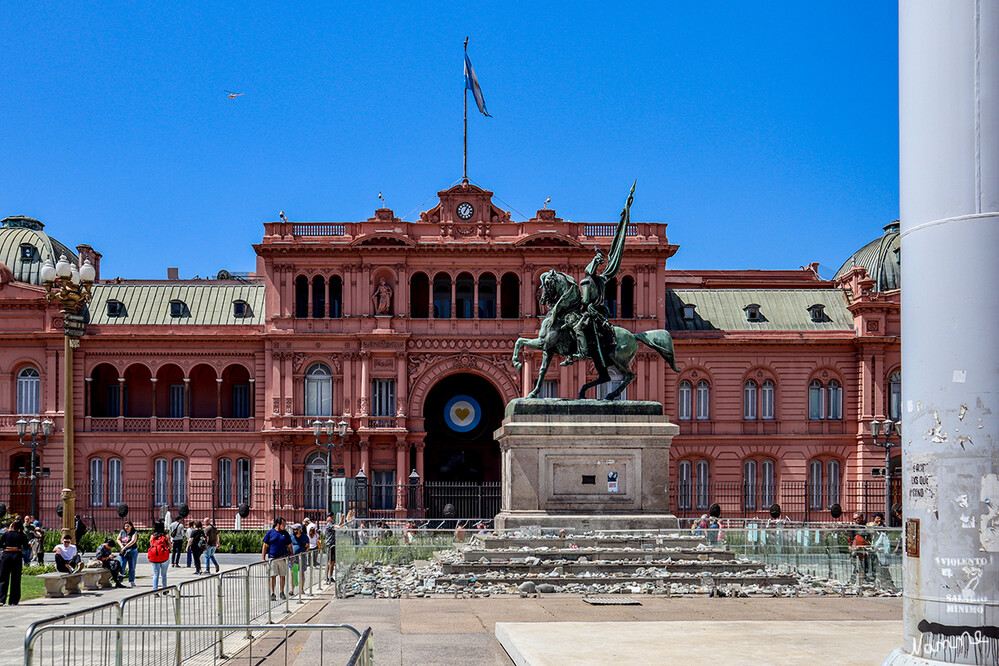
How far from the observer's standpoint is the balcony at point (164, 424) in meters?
55.9

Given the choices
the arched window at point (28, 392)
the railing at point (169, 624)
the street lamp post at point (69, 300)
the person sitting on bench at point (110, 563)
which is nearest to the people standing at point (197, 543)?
the person sitting on bench at point (110, 563)

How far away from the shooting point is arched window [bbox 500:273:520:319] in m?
56.8

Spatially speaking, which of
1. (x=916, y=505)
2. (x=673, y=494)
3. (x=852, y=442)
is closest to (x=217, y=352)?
(x=673, y=494)

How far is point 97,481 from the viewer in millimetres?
55406

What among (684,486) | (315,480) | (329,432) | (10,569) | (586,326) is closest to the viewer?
(10,569)

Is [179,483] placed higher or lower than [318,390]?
lower

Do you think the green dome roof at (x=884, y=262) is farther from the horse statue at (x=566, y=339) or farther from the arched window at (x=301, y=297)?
the horse statue at (x=566, y=339)

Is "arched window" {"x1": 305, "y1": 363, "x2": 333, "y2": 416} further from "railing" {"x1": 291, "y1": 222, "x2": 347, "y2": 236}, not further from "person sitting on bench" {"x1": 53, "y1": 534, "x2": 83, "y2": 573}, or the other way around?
"person sitting on bench" {"x1": 53, "y1": 534, "x2": 83, "y2": 573}

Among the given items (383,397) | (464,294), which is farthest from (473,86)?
(383,397)

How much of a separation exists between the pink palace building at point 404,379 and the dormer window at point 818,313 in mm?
1522

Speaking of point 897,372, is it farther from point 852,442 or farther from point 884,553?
point 884,553

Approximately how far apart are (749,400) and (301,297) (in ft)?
74.7

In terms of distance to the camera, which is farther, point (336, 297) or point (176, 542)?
point (336, 297)

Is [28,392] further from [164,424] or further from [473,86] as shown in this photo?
[473,86]
